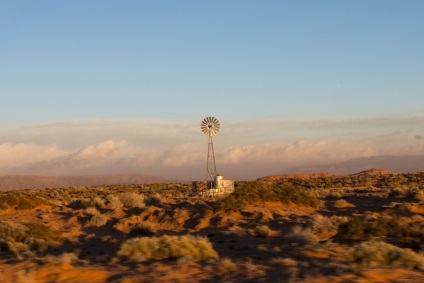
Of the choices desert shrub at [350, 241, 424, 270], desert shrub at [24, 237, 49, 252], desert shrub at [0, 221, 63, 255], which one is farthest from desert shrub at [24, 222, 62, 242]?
desert shrub at [350, 241, 424, 270]

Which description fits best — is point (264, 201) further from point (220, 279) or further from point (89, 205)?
point (220, 279)

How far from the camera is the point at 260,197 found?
29.5 m

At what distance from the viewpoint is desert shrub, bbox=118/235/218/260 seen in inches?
574

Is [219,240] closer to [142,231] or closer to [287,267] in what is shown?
[142,231]

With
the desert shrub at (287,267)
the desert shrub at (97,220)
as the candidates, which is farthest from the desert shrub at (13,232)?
the desert shrub at (287,267)


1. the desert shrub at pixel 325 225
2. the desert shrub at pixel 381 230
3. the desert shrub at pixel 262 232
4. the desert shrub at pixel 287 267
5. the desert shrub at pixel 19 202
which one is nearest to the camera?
the desert shrub at pixel 287 267

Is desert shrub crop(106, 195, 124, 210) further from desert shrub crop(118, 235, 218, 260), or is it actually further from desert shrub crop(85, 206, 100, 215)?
desert shrub crop(118, 235, 218, 260)

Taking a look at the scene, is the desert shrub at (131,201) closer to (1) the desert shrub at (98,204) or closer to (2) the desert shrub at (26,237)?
(1) the desert shrub at (98,204)

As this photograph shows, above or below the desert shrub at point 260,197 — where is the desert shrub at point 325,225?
below

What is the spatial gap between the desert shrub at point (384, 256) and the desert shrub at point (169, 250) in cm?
396

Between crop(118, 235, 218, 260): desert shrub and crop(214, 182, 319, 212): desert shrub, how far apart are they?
38.6 ft

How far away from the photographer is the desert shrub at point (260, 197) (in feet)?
90.0

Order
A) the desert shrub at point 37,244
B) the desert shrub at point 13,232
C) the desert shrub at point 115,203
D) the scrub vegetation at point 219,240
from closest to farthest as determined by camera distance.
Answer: the scrub vegetation at point 219,240 < the desert shrub at point 37,244 < the desert shrub at point 13,232 < the desert shrub at point 115,203

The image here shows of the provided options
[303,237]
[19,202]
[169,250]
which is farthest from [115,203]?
[169,250]
